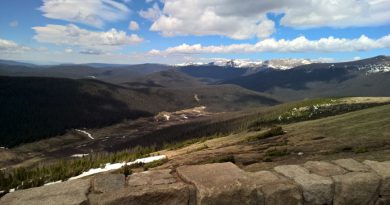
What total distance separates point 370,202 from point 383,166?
1.55 meters

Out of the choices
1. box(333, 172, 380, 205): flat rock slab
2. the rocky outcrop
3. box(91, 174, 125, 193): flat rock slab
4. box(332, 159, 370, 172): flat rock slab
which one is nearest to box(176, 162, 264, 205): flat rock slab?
the rocky outcrop

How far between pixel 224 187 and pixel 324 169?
10.2 feet

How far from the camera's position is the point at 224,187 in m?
7.83

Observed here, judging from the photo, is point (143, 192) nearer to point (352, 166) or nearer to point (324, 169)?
point (324, 169)

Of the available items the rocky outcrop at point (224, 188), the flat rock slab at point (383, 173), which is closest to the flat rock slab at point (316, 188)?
the rocky outcrop at point (224, 188)

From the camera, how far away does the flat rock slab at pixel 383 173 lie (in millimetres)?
8836

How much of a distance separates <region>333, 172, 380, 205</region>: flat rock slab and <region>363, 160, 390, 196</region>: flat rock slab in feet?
0.50

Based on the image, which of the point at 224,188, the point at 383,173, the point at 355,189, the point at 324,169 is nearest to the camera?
the point at 224,188

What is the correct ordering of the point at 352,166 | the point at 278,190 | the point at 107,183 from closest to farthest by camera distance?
1. the point at 278,190
2. the point at 107,183
3. the point at 352,166

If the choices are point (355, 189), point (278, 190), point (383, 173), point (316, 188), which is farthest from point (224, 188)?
point (383, 173)

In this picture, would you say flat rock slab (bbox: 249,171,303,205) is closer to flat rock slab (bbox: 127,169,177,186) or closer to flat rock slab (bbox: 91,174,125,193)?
flat rock slab (bbox: 127,169,177,186)

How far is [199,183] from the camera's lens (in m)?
8.03

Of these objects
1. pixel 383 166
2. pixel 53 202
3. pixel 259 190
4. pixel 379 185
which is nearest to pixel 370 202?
pixel 379 185

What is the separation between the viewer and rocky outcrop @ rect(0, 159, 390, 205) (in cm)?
753
